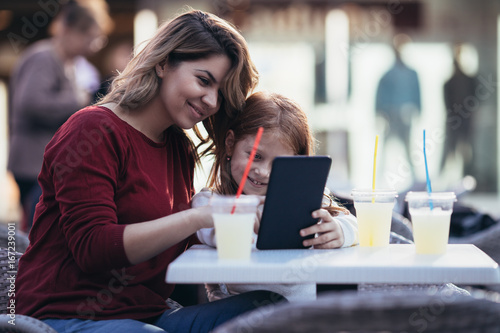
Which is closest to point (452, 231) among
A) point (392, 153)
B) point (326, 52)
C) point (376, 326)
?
point (376, 326)

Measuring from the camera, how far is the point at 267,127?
7.27 ft

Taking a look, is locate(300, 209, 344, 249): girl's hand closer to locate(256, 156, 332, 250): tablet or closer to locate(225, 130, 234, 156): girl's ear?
locate(256, 156, 332, 250): tablet

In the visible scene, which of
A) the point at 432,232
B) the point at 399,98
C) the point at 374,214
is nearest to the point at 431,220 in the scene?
the point at 432,232

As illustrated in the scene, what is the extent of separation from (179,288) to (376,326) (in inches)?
55.2

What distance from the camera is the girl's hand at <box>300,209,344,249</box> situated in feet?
5.91

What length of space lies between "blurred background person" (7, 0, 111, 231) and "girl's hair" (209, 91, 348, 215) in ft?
7.04

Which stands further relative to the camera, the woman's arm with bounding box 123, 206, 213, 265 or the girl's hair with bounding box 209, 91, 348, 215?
the girl's hair with bounding box 209, 91, 348, 215

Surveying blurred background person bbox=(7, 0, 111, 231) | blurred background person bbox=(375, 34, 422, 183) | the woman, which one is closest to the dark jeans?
the woman

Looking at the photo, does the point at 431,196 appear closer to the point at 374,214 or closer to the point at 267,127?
Answer: the point at 374,214

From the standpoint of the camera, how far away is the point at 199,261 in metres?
1.56

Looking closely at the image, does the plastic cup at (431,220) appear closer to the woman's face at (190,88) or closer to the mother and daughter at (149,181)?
the mother and daughter at (149,181)

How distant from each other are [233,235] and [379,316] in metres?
0.59

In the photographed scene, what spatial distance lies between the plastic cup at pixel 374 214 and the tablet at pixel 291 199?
142 millimetres

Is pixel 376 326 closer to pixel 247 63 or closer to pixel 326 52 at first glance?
pixel 247 63
